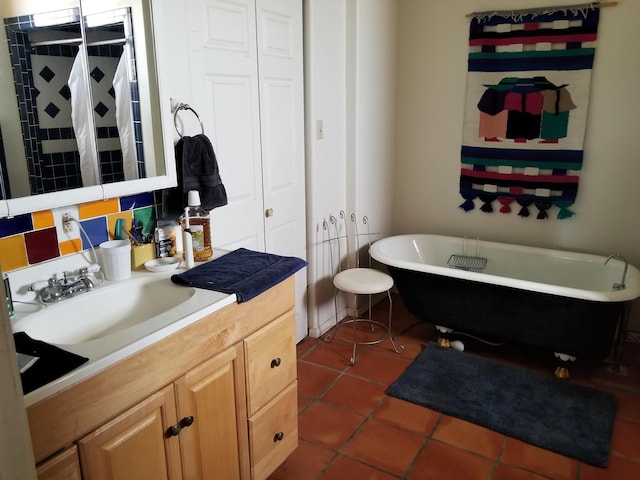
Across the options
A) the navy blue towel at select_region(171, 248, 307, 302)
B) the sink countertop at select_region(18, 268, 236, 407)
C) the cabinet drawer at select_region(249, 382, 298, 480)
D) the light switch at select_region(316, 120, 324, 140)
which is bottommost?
the cabinet drawer at select_region(249, 382, 298, 480)

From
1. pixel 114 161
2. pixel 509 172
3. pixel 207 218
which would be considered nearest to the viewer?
pixel 114 161

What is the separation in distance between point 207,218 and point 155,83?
53cm

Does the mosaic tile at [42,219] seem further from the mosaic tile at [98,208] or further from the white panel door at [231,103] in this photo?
the white panel door at [231,103]

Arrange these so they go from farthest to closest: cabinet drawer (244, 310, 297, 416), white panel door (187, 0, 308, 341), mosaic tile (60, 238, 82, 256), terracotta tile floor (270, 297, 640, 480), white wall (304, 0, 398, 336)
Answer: white wall (304, 0, 398, 336)
white panel door (187, 0, 308, 341)
terracotta tile floor (270, 297, 640, 480)
cabinet drawer (244, 310, 297, 416)
mosaic tile (60, 238, 82, 256)

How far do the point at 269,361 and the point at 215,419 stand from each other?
313 mm

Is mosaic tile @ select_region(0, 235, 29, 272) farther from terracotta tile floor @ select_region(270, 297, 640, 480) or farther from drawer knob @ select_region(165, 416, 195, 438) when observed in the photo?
terracotta tile floor @ select_region(270, 297, 640, 480)

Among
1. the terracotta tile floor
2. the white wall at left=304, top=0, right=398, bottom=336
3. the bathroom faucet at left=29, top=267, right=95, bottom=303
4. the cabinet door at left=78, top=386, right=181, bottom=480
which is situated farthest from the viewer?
the white wall at left=304, top=0, right=398, bottom=336

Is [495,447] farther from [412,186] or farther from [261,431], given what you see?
[412,186]

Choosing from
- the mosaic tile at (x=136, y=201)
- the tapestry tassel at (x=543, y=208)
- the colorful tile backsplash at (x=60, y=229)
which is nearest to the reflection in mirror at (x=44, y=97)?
the colorful tile backsplash at (x=60, y=229)

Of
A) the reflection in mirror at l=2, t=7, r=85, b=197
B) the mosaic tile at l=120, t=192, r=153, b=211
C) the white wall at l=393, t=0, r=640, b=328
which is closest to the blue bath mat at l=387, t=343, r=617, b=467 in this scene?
the white wall at l=393, t=0, r=640, b=328

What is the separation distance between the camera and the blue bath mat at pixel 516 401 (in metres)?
2.37

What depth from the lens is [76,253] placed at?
179 centimetres

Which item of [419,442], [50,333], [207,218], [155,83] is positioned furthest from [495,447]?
[155,83]

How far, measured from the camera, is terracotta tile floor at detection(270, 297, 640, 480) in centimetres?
218
